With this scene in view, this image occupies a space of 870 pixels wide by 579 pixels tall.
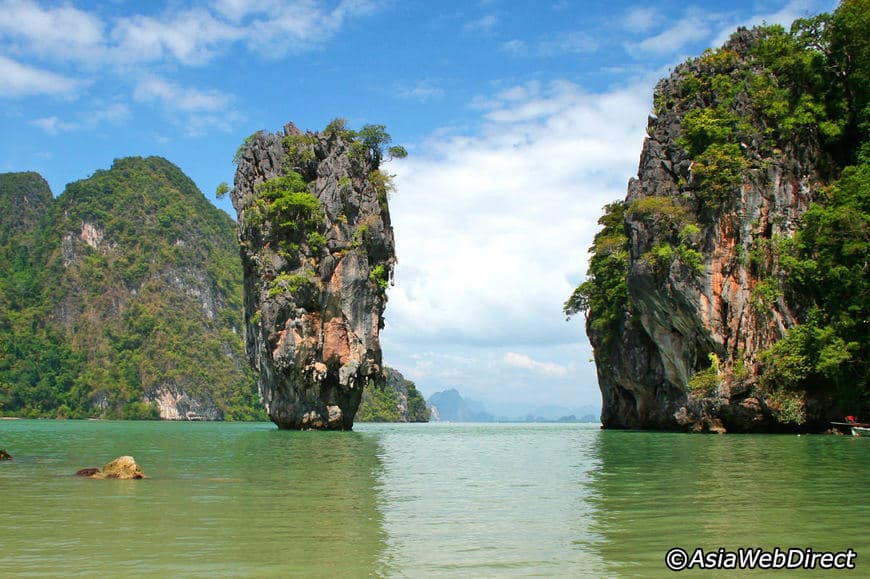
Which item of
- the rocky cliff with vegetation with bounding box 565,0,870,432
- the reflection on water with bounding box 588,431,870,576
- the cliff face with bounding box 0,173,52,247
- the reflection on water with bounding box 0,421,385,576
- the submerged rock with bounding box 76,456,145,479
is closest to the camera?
the reflection on water with bounding box 0,421,385,576

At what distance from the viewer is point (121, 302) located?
120875 mm

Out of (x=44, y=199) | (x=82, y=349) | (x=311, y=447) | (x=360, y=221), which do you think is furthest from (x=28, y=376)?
(x=311, y=447)

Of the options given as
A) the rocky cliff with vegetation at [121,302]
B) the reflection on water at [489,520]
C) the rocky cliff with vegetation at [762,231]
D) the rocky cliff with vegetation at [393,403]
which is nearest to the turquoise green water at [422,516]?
the reflection on water at [489,520]

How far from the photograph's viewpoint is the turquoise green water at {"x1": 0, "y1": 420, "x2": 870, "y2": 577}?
7359 mm

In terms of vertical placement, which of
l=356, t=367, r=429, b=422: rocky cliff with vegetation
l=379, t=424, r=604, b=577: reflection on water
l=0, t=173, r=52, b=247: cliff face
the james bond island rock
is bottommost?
l=356, t=367, r=429, b=422: rocky cliff with vegetation

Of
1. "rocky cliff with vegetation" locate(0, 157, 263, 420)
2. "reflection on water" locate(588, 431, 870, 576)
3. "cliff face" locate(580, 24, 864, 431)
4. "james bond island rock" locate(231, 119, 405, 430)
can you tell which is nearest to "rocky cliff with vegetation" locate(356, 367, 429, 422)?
"rocky cliff with vegetation" locate(0, 157, 263, 420)

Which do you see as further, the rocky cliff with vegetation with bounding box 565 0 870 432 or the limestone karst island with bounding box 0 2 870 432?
the limestone karst island with bounding box 0 2 870 432

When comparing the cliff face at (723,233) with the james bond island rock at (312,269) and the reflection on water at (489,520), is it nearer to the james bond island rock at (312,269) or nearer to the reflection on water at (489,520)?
the james bond island rock at (312,269)

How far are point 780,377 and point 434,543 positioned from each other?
26813 millimetres

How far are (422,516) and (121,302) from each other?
123 m

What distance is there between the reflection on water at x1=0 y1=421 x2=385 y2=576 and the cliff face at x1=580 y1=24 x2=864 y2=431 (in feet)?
72.8

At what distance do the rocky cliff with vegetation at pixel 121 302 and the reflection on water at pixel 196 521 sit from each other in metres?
96.2

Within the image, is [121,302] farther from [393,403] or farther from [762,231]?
[762,231]

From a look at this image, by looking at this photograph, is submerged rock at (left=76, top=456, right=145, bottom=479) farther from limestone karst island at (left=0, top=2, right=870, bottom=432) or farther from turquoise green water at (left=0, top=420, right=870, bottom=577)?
limestone karst island at (left=0, top=2, right=870, bottom=432)
